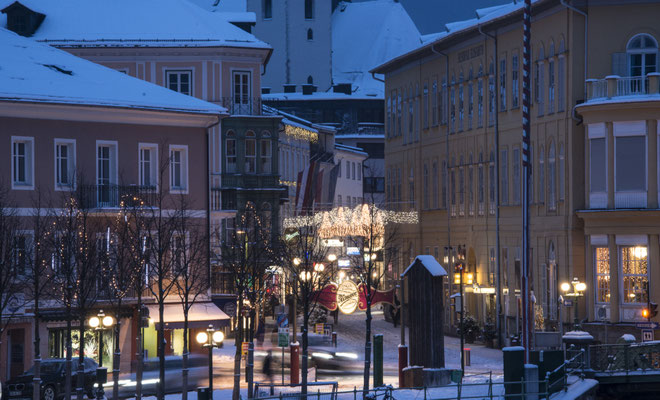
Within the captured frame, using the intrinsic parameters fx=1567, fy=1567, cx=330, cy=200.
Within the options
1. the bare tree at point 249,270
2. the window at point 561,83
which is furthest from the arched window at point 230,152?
the window at point 561,83

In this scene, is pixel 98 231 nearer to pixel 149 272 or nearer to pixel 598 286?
pixel 149 272

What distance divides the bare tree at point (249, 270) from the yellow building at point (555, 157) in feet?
31.8

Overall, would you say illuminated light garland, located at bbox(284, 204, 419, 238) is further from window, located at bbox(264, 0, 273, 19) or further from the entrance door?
window, located at bbox(264, 0, 273, 19)

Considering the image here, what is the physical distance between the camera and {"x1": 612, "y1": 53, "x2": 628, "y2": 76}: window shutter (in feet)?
189

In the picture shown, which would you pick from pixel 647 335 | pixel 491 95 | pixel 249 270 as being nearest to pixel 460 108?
pixel 491 95

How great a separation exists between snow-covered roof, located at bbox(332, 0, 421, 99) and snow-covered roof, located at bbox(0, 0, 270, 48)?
70.5 metres

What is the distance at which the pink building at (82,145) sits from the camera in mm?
54156

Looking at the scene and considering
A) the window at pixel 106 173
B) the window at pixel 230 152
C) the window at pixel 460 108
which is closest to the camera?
the window at pixel 106 173

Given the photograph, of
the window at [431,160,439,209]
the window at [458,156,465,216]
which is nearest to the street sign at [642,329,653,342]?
the window at [458,156,465,216]

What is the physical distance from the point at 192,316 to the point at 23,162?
868 centimetres

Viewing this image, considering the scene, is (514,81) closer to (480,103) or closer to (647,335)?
(480,103)

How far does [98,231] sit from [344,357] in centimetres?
1238

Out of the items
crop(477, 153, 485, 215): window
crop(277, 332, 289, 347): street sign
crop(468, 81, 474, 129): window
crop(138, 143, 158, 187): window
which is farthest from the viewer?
crop(468, 81, 474, 129): window

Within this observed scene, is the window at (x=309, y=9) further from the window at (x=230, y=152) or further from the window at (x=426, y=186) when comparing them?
the window at (x=426, y=186)
